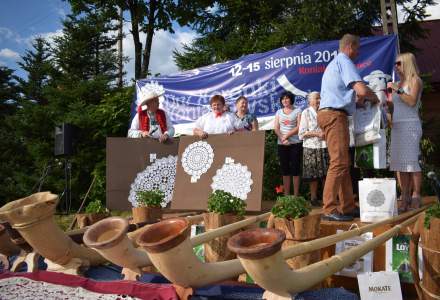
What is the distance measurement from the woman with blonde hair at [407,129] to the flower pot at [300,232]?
1325mm

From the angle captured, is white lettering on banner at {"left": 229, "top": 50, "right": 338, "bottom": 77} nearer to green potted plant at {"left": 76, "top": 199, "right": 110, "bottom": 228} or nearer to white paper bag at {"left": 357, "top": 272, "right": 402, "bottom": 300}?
green potted plant at {"left": 76, "top": 199, "right": 110, "bottom": 228}

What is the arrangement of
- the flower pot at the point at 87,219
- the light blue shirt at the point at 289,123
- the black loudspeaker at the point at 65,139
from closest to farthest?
the flower pot at the point at 87,219, the light blue shirt at the point at 289,123, the black loudspeaker at the point at 65,139

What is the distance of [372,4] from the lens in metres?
7.01

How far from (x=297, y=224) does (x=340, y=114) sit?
3.89ft

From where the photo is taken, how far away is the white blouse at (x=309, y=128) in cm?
423

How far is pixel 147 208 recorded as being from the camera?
348 centimetres

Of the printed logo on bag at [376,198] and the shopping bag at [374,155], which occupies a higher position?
the shopping bag at [374,155]

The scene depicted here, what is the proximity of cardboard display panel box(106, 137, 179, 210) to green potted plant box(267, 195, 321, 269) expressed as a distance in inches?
94.7

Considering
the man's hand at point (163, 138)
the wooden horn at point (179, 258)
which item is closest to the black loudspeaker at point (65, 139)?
the man's hand at point (163, 138)

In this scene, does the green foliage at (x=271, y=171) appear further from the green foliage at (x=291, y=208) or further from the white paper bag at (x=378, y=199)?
the green foliage at (x=291, y=208)

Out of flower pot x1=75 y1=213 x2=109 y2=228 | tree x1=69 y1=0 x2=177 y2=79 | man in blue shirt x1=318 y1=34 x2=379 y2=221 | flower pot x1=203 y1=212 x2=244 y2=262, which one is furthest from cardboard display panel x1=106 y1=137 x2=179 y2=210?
tree x1=69 y1=0 x2=177 y2=79

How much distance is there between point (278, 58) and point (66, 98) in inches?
235

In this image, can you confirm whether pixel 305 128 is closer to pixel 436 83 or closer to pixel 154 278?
pixel 154 278

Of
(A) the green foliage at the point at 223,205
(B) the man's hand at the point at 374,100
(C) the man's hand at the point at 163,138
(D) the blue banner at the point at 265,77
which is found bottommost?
(A) the green foliage at the point at 223,205
